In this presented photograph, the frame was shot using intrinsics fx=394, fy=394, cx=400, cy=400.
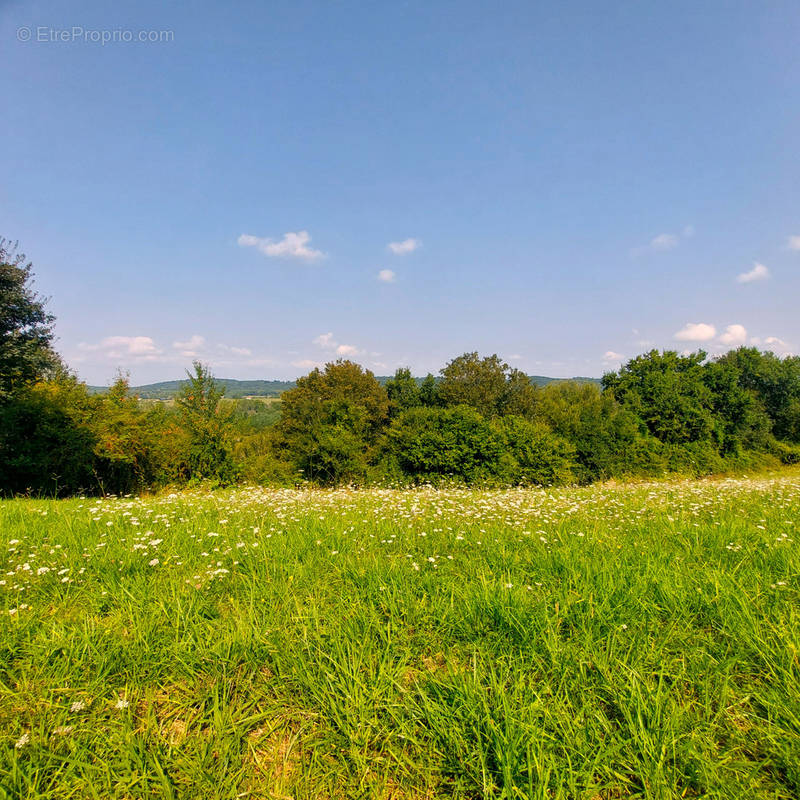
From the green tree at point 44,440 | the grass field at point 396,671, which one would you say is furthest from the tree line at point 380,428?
the grass field at point 396,671

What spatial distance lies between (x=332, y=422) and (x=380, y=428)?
12947 mm

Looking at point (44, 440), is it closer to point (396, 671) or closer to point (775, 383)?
point (396, 671)

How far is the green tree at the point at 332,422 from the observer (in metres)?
26.1

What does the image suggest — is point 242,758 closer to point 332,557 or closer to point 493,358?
point 332,557

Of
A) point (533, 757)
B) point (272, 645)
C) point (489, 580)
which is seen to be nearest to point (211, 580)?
point (272, 645)

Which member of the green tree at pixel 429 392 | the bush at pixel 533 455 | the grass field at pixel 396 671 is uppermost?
the green tree at pixel 429 392

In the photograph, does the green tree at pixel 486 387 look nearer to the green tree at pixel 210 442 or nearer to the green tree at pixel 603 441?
the green tree at pixel 603 441

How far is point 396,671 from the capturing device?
2344 mm

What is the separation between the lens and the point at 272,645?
2561 mm

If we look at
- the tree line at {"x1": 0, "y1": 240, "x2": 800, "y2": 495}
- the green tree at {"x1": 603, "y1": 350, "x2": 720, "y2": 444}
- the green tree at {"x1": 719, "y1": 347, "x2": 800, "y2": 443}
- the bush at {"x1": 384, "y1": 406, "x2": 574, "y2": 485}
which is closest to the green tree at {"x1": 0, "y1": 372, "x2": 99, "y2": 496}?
the tree line at {"x1": 0, "y1": 240, "x2": 800, "y2": 495}

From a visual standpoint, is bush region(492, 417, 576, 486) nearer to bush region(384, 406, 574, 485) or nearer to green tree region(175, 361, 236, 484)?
bush region(384, 406, 574, 485)

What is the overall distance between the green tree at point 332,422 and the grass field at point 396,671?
17.2 m

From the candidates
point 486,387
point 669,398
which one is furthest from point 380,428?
point 669,398

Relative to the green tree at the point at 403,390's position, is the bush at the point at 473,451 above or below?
below
